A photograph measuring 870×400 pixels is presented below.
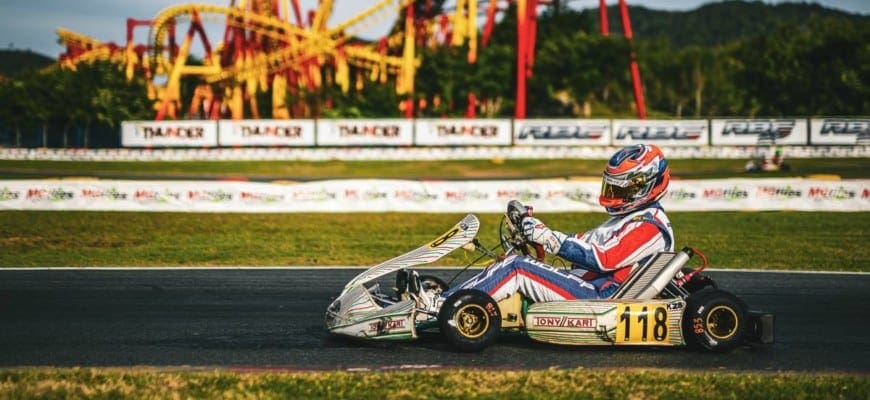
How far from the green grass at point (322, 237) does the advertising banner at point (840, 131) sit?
20766 millimetres

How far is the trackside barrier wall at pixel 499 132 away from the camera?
128ft

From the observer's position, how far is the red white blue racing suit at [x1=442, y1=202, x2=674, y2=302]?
6.61m

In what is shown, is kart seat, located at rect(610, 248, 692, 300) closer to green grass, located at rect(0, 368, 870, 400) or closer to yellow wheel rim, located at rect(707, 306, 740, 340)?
yellow wheel rim, located at rect(707, 306, 740, 340)

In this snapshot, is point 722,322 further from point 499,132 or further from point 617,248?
point 499,132

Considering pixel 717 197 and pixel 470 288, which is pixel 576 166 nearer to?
pixel 717 197

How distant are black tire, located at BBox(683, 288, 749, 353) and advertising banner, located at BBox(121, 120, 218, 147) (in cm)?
3816

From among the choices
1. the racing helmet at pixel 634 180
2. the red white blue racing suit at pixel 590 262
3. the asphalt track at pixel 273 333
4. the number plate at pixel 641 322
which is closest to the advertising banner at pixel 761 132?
the asphalt track at pixel 273 333

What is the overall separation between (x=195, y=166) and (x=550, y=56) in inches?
1017

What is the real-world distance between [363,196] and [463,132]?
70.3ft

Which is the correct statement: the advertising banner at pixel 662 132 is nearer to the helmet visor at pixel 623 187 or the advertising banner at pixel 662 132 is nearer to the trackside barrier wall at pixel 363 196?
the trackside barrier wall at pixel 363 196

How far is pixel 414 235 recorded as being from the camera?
16906mm

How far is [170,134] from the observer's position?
43469mm

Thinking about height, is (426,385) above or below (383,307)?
below

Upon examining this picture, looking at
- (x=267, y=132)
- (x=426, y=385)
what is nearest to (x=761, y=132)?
(x=267, y=132)
